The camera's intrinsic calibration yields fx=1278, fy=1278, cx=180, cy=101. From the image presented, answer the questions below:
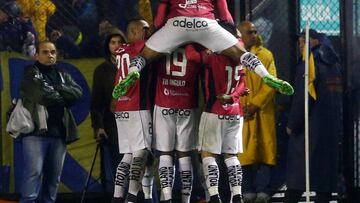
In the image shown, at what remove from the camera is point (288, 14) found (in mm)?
15078

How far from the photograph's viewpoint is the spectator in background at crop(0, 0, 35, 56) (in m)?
14.8

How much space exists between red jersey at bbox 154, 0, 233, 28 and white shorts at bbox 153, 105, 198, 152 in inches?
34.3

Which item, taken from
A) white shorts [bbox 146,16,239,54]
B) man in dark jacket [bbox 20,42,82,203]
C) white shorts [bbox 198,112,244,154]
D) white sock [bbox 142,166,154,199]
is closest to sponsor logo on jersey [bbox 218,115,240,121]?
white shorts [bbox 198,112,244,154]

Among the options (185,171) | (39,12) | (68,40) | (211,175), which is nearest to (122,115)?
(185,171)

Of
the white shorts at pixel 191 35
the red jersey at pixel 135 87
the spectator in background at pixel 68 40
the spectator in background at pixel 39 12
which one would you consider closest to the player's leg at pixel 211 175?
the red jersey at pixel 135 87

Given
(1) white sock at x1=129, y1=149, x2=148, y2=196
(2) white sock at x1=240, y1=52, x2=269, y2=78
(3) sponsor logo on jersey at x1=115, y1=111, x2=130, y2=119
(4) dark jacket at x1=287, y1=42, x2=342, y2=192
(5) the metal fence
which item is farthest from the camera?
(5) the metal fence

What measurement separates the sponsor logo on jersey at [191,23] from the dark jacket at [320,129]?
215 cm

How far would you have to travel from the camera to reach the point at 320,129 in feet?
47.3

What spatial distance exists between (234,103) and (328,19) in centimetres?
306

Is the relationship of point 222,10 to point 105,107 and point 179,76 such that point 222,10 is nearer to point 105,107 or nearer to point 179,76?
point 179,76

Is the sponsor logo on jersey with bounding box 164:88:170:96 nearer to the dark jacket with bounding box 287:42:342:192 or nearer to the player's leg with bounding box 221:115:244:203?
the player's leg with bounding box 221:115:244:203

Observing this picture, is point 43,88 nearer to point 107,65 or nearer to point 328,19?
point 107,65

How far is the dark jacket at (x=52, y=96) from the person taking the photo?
13.5m

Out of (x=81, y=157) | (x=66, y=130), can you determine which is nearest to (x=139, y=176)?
(x=66, y=130)
